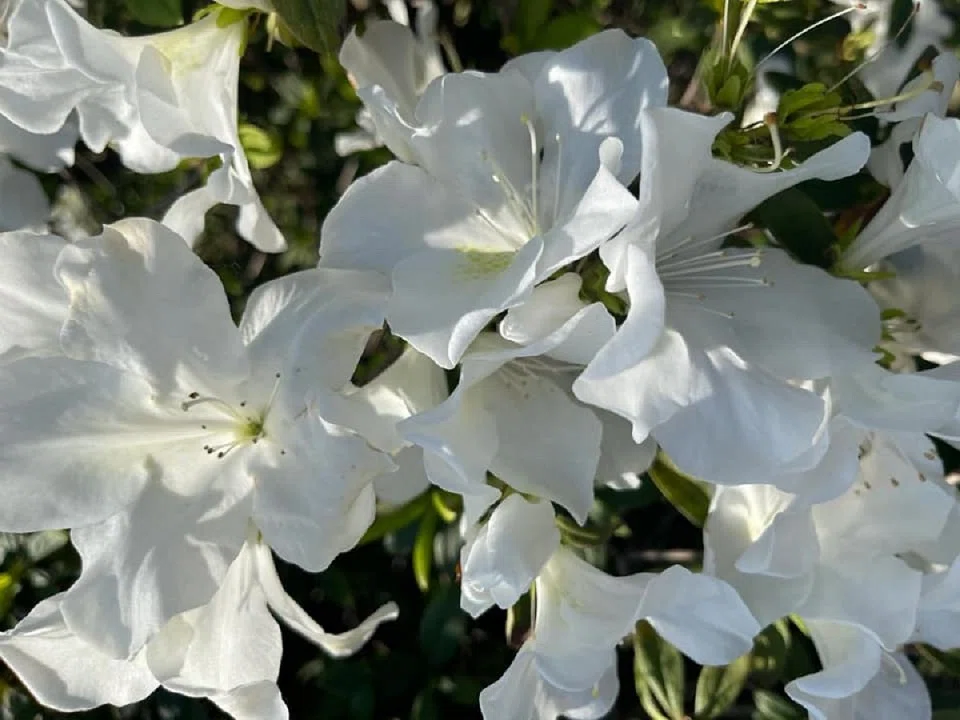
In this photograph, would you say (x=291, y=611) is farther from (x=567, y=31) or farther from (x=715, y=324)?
(x=567, y=31)

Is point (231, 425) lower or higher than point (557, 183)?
lower

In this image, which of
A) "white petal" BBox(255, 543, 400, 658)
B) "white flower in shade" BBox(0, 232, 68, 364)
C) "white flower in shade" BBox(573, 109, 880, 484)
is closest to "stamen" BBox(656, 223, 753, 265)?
"white flower in shade" BBox(573, 109, 880, 484)

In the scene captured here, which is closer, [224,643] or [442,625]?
[224,643]

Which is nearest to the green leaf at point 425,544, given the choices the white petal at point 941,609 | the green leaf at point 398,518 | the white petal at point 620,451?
the green leaf at point 398,518

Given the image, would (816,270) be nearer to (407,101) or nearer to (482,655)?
(407,101)

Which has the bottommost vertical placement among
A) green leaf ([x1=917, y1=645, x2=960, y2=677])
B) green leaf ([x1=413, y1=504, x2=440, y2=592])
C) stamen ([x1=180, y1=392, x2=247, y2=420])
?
green leaf ([x1=917, y1=645, x2=960, y2=677])

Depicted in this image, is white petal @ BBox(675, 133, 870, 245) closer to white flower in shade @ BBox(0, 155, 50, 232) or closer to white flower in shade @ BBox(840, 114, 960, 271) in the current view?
white flower in shade @ BBox(840, 114, 960, 271)

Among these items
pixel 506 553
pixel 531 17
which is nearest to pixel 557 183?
pixel 506 553

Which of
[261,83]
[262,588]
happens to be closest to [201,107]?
[262,588]
